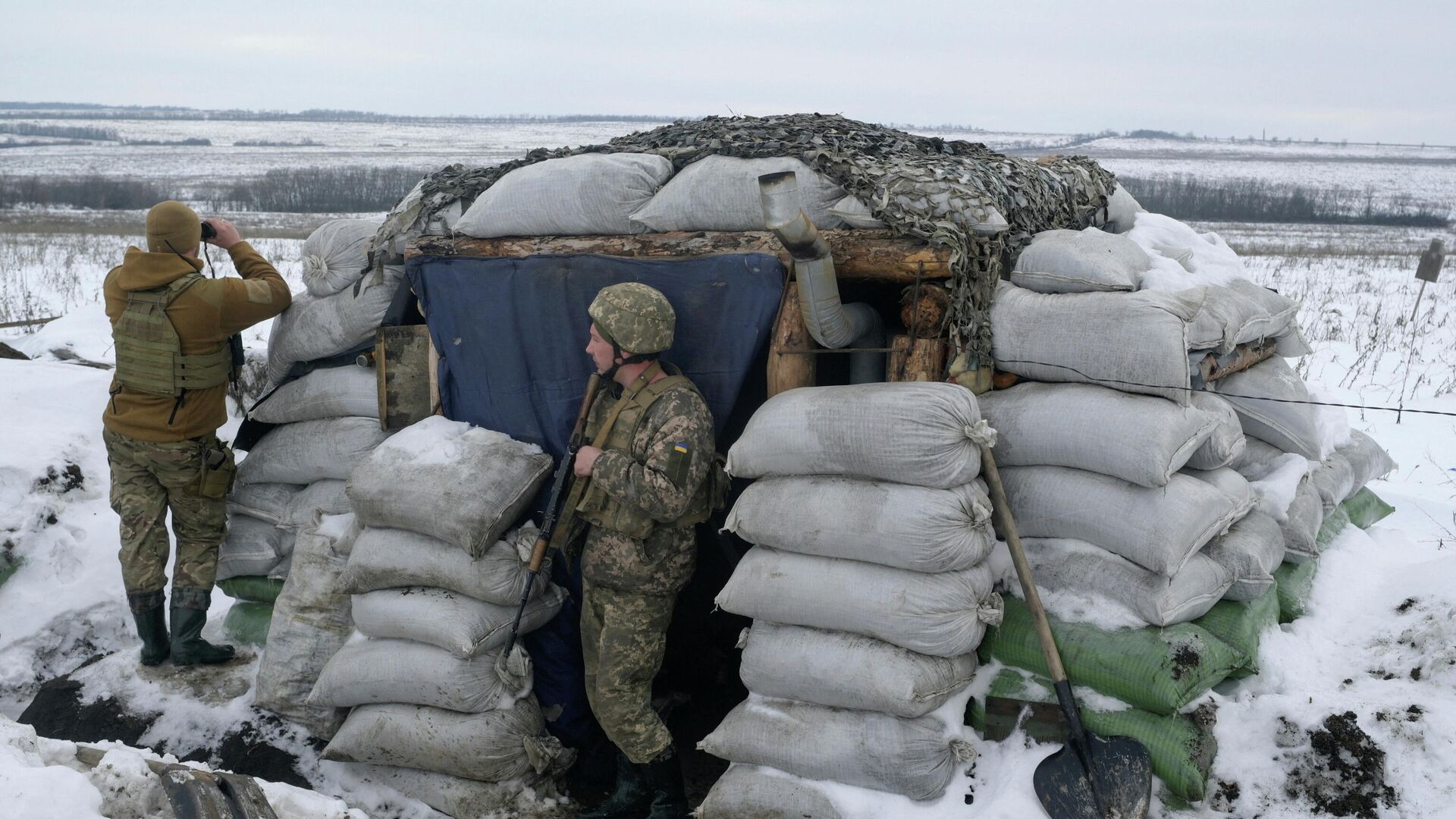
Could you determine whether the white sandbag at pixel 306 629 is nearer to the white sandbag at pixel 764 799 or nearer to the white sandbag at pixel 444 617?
the white sandbag at pixel 444 617

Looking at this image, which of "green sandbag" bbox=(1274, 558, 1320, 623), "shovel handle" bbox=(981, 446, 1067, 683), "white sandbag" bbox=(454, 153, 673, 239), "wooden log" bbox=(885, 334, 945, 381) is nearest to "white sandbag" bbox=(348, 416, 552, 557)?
"white sandbag" bbox=(454, 153, 673, 239)

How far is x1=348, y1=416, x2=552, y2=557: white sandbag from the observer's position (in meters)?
3.88

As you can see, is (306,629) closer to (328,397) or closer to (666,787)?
(328,397)

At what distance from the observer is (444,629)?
12.7 ft

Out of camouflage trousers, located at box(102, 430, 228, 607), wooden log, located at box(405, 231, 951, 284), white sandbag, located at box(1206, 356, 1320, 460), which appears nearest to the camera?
wooden log, located at box(405, 231, 951, 284)

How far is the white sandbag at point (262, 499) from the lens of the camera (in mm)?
4934

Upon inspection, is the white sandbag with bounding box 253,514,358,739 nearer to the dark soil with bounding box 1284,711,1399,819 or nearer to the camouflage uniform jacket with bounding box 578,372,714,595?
the camouflage uniform jacket with bounding box 578,372,714,595

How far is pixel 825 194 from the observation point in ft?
12.4

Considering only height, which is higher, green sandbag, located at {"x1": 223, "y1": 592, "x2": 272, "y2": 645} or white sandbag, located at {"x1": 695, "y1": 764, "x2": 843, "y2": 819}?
white sandbag, located at {"x1": 695, "y1": 764, "x2": 843, "y2": 819}

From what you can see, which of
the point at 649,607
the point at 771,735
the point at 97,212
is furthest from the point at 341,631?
the point at 97,212

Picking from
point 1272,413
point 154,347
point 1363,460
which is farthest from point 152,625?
point 1363,460

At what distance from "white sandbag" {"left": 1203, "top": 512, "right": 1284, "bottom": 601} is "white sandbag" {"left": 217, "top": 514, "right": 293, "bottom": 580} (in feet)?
13.6

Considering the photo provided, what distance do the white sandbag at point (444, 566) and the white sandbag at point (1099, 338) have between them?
1970mm

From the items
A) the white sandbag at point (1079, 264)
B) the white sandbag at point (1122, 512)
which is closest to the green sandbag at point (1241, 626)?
the white sandbag at point (1122, 512)
